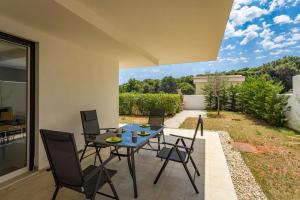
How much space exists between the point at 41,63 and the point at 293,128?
8.99 m

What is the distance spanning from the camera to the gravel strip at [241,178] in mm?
2678

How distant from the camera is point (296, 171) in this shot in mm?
3566

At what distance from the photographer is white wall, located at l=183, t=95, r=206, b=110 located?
16242 mm

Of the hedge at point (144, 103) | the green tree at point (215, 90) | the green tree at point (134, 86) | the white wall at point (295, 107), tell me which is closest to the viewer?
the white wall at point (295, 107)

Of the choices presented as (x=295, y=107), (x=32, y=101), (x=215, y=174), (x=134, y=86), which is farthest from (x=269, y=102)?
(x=134, y=86)

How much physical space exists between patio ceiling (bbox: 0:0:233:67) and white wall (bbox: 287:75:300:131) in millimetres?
4302

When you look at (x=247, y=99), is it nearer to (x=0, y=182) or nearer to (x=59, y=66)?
(x=59, y=66)

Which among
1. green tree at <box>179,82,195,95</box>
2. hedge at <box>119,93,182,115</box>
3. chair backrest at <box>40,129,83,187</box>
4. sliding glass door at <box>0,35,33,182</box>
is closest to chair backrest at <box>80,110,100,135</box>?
sliding glass door at <box>0,35,33,182</box>

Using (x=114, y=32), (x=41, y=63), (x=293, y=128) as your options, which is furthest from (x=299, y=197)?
(x=293, y=128)

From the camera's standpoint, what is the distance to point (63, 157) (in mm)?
2037

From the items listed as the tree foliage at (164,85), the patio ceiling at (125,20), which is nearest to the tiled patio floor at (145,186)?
the patio ceiling at (125,20)

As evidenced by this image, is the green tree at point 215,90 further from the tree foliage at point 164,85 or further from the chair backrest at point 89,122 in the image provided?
the tree foliage at point 164,85

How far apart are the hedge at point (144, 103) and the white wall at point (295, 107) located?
6011 mm

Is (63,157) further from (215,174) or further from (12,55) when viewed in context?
(215,174)
